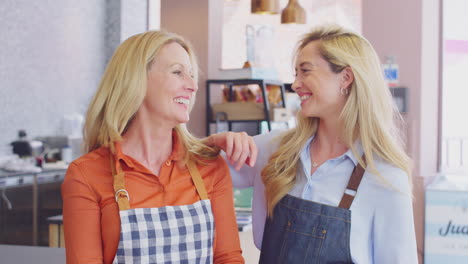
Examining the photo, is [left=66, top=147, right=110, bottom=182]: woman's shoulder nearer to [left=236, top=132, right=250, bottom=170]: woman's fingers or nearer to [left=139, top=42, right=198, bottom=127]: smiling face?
[left=139, top=42, right=198, bottom=127]: smiling face

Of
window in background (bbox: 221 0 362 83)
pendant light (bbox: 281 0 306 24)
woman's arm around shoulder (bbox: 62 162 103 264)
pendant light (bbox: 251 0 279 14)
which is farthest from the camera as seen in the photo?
window in background (bbox: 221 0 362 83)

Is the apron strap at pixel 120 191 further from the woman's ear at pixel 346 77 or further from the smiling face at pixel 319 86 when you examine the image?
the woman's ear at pixel 346 77

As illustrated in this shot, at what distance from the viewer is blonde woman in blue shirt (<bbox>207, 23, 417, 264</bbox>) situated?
1777 millimetres

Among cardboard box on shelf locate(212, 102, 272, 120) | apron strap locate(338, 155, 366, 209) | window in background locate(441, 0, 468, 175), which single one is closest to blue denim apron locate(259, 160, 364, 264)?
apron strap locate(338, 155, 366, 209)

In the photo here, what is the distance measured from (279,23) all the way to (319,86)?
22.4ft

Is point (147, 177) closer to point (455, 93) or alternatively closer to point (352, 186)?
point (352, 186)

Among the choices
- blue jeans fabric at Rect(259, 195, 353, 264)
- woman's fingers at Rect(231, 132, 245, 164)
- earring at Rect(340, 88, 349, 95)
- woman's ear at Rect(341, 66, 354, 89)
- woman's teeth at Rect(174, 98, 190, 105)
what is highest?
woman's ear at Rect(341, 66, 354, 89)

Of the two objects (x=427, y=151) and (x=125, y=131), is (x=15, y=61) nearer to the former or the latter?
(x=125, y=131)

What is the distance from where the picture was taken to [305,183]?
193 centimetres

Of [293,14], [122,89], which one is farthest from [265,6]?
[122,89]

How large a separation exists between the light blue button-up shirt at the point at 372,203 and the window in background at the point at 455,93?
13.2ft

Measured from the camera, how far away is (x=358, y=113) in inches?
75.9

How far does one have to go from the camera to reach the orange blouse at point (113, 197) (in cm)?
164

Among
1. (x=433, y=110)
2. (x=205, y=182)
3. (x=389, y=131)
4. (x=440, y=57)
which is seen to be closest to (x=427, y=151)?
(x=433, y=110)
